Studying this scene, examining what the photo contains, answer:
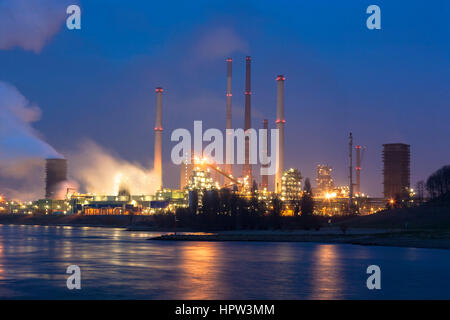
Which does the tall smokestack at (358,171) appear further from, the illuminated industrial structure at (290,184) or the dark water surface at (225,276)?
the dark water surface at (225,276)

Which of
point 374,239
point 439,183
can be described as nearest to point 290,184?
point 439,183

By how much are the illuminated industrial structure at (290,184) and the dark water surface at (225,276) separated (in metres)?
103

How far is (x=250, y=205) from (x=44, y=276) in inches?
3464

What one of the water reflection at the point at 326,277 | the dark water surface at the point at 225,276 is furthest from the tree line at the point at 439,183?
the water reflection at the point at 326,277

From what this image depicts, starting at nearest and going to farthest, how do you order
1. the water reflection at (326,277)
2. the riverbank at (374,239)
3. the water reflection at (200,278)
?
the water reflection at (200,278) < the water reflection at (326,277) < the riverbank at (374,239)

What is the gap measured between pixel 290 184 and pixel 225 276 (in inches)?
4884

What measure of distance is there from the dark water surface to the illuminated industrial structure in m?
103

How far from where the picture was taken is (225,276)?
35.5 metres

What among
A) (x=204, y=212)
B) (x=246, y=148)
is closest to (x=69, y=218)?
(x=246, y=148)

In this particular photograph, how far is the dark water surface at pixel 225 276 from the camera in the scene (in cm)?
2842

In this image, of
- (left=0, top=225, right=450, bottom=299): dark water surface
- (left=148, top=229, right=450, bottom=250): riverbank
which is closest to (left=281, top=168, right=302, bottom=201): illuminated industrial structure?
(left=148, top=229, right=450, bottom=250): riverbank

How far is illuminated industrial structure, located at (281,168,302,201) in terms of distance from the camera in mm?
156062

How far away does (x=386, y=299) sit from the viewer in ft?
89.0
